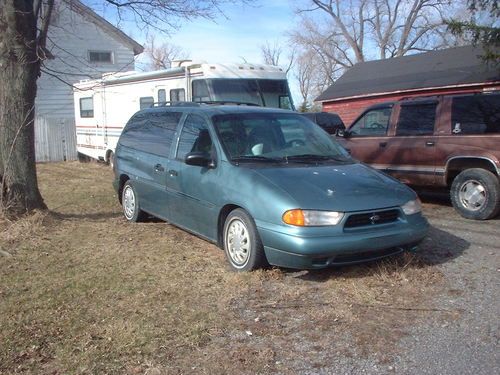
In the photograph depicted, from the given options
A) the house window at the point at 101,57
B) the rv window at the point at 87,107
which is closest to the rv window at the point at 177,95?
the rv window at the point at 87,107

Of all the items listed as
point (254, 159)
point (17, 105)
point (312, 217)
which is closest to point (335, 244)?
point (312, 217)

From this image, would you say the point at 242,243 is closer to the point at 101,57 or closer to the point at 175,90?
the point at 175,90

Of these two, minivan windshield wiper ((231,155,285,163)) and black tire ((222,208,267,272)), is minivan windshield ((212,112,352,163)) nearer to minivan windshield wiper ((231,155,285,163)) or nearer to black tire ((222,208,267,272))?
minivan windshield wiper ((231,155,285,163))

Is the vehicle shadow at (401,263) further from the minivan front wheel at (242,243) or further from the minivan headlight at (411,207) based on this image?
the minivan headlight at (411,207)

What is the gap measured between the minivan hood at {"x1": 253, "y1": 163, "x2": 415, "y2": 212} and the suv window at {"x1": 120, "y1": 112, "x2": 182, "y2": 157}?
73.1 inches

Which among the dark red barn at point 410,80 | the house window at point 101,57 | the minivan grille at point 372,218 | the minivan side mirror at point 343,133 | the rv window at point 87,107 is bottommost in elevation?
the minivan grille at point 372,218

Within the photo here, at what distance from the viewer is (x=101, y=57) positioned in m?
24.3

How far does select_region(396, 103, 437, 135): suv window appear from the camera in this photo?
8.55 metres

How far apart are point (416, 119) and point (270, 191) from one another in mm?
4691

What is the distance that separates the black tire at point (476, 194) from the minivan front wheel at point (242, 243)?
13.5ft

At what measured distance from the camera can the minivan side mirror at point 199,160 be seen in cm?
571

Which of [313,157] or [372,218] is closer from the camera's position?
[372,218]

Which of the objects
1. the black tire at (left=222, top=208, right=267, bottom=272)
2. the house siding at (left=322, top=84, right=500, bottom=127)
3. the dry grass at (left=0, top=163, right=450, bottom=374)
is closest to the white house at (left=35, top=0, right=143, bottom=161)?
the house siding at (left=322, top=84, right=500, bottom=127)

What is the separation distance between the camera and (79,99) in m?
18.1
